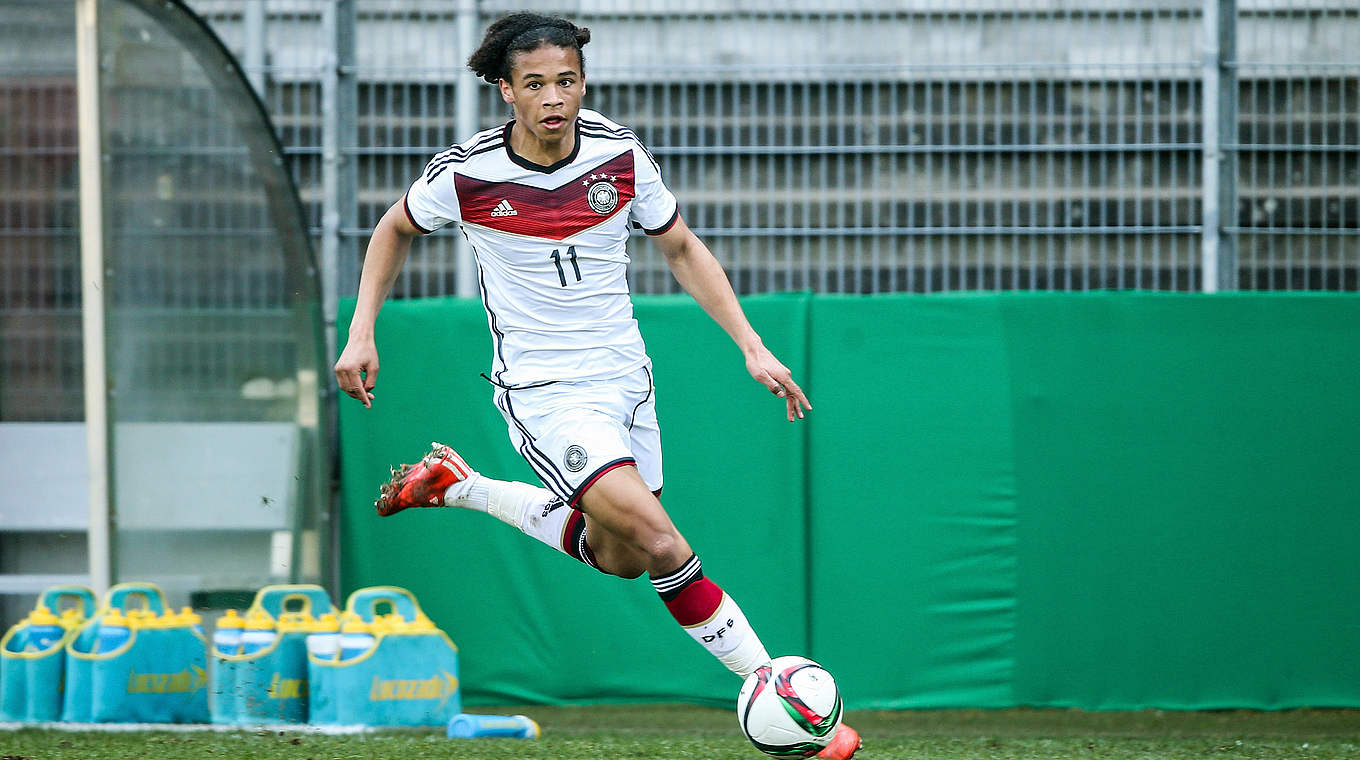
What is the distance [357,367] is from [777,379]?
3.88 feet

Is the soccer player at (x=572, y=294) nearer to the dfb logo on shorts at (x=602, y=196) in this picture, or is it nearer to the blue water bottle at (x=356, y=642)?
the dfb logo on shorts at (x=602, y=196)

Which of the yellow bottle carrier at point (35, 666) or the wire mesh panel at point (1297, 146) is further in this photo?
the wire mesh panel at point (1297, 146)

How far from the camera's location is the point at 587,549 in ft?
16.5

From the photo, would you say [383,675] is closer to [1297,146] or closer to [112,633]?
[112,633]

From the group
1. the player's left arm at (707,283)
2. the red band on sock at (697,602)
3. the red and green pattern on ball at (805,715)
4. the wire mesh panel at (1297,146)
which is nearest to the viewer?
the red and green pattern on ball at (805,715)

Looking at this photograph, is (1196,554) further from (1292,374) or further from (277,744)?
(277,744)

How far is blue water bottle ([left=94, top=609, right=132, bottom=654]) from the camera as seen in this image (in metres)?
5.94

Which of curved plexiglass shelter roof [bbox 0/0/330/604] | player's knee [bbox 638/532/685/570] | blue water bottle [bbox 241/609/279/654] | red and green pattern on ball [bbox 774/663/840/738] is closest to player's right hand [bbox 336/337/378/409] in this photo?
player's knee [bbox 638/532/685/570]

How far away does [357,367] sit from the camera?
4.44 metres

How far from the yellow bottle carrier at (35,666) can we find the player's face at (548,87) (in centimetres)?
298

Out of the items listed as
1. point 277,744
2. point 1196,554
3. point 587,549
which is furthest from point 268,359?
point 1196,554

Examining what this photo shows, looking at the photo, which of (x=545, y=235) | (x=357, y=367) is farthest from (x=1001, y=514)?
(x=357, y=367)

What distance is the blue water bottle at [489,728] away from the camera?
5719 millimetres

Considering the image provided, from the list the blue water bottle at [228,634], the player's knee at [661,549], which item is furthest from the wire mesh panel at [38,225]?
the player's knee at [661,549]
